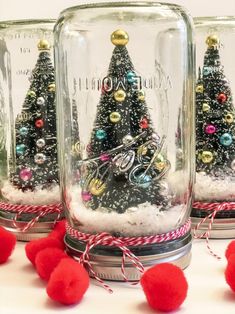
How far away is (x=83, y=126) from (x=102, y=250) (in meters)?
0.16

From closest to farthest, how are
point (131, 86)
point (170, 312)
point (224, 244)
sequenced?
point (170, 312), point (131, 86), point (224, 244)

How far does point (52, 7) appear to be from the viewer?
4.21 feet

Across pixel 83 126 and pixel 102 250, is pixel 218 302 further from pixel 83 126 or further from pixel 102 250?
pixel 83 126

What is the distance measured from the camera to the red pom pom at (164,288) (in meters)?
0.59

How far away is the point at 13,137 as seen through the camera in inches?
35.0

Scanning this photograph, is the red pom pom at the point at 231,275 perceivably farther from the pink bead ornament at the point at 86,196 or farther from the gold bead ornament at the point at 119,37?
the gold bead ornament at the point at 119,37

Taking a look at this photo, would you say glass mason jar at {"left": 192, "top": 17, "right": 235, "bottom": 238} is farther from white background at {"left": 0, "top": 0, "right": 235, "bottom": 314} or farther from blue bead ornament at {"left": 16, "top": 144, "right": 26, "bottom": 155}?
blue bead ornament at {"left": 16, "top": 144, "right": 26, "bottom": 155}

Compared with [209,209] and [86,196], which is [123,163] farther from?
[209,209]

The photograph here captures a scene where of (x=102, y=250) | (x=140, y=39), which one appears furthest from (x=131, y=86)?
(x=102, y=250)

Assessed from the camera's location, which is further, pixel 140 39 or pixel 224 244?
pixel 224 244

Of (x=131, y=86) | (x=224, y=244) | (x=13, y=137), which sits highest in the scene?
(x=131, y=86)

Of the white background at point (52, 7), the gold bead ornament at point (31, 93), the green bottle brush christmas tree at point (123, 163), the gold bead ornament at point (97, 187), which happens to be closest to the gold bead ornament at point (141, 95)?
the green bottle brush christmas tree at point (123, 163)

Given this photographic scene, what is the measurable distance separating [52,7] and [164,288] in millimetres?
847

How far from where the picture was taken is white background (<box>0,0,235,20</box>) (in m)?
1.25
